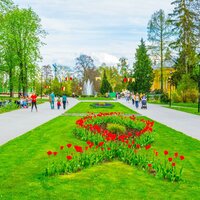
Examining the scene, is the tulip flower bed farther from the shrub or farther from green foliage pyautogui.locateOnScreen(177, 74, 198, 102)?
the shrub

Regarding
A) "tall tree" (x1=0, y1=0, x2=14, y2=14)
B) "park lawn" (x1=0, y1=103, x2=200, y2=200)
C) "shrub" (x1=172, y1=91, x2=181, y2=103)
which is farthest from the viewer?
"shrub" (x1=172, y1=91, x2=181, y2=103)

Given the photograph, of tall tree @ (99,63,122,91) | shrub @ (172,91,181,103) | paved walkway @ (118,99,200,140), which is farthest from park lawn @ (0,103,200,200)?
tall tree @ (99,63,122,91)

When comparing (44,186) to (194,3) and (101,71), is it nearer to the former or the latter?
(194,3)

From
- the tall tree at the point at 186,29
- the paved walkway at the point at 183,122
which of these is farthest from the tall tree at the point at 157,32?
the paved walkway at the point at 183,122

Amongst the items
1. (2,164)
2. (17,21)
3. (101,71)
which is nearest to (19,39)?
(17,21)

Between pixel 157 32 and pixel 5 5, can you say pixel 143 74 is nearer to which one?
pixel 157 32

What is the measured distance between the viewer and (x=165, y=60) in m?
52.8

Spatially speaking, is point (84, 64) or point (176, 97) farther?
point (84, 64)

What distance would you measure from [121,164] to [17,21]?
47.8 meters

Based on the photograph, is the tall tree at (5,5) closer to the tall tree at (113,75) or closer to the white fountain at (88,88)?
the white fountain at (88,88)

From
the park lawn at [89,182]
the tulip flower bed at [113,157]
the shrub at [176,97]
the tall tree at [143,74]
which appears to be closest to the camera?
the park lawn at [89,182]

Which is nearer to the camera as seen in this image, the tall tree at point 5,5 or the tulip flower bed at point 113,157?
the tulip flower bed at point 113,157

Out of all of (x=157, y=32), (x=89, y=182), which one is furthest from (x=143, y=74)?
(x=89, y=182)

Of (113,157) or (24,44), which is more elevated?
(24,44)
